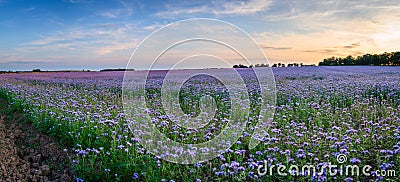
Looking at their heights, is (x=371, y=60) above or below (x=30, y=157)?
above

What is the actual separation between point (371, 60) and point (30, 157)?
41.0 meters

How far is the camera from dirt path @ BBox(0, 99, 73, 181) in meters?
4.77

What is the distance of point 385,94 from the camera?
964 cm

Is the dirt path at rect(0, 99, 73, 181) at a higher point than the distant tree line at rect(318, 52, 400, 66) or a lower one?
lower

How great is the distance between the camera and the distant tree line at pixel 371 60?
120 ft

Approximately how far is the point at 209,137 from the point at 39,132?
13.1 feet

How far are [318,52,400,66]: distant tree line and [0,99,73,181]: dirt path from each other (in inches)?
1546

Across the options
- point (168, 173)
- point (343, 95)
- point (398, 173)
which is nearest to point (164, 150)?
point (168, 173)

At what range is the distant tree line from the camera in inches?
1436

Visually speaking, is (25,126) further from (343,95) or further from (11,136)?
(343,95)

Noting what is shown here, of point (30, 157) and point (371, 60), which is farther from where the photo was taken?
point (371, 60)

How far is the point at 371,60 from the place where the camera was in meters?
38.5

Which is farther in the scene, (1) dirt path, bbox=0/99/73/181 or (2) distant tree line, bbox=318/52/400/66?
(2) distant tree line, bbox=318/52/400/66

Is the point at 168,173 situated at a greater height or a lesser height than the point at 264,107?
lesser
